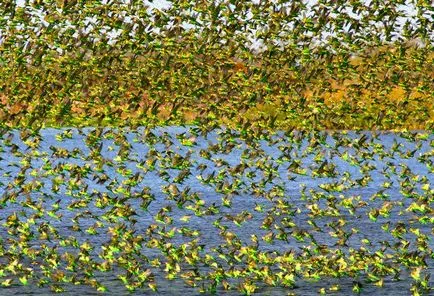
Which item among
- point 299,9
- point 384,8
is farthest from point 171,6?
point 384,8

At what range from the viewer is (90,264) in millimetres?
33062

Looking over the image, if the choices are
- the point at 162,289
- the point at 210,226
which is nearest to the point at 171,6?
the point at 162,289

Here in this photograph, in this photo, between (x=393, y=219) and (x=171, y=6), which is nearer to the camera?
(x=171, y=6)

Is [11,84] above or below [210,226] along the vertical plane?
above

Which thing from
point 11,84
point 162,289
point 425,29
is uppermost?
point 425,29

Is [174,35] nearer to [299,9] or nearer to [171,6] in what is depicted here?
[171,6]

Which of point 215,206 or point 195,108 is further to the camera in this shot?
point 215,206

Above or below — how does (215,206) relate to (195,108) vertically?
below

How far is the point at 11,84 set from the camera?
32.4m

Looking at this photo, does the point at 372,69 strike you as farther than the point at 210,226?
No

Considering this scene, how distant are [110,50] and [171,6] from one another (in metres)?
2.17

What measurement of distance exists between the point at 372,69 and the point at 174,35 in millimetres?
6137

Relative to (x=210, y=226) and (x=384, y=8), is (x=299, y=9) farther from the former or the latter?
(x=210, y=226)

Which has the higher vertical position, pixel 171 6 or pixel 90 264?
pixel 171 6
